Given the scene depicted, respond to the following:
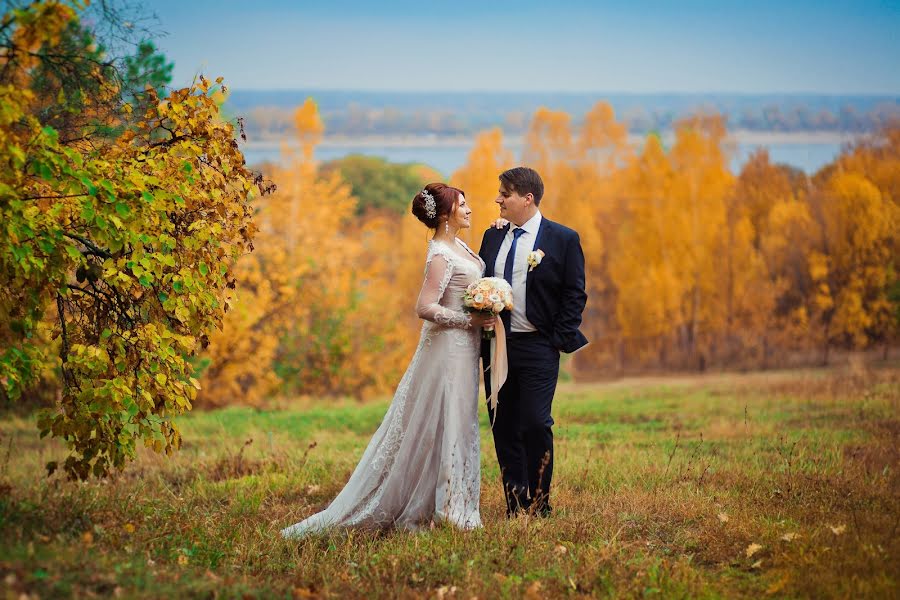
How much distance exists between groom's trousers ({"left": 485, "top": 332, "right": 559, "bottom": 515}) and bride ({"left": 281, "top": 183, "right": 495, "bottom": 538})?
0.22 m

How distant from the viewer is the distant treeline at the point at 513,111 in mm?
36750

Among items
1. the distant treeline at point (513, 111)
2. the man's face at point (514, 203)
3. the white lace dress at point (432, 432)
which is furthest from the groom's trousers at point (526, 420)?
the distant treeline at point (513, 111)

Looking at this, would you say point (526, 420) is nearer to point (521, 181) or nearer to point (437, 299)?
point (437, 299)

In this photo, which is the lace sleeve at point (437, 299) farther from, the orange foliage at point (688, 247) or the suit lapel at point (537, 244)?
the orange foliage at point (688, 247)

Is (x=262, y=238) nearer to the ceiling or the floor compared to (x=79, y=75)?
nearer to the floor

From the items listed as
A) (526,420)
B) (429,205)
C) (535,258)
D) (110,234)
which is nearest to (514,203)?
(535,258)

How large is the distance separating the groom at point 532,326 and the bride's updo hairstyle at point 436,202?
1.13ft

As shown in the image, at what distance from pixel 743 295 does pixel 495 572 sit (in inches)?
1165

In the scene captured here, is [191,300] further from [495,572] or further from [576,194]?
[576,194]

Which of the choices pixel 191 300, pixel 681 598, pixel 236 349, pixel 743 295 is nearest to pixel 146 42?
pixel 191 300

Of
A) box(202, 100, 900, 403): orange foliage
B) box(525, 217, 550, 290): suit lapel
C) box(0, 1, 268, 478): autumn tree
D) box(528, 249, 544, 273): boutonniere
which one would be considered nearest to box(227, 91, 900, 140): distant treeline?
box(202, 100, 900, 403): orange foliage

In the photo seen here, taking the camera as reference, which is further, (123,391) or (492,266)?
(492,266)

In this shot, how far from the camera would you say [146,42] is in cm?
584

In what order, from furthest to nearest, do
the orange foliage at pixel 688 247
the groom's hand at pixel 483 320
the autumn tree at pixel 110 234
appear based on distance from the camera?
1. the orange foliage at pixel 688 247
2. the groom's hand at pixel 483 320
3. the autumn tree at pixel 110 234
